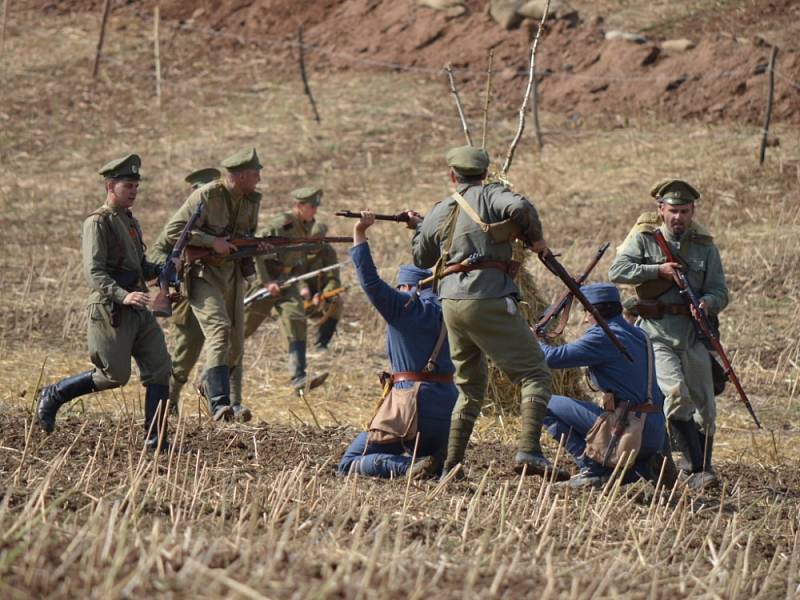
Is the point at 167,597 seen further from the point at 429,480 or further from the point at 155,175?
the point at 155,175

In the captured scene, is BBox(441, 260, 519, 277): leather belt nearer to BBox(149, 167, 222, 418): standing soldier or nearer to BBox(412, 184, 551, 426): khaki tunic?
BBox(412, 184, 551, 426): khaki tunic

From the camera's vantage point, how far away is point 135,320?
8.99m

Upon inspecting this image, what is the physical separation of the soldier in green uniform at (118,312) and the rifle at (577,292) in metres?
2.26

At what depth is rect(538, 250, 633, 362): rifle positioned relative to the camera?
829 centimetres

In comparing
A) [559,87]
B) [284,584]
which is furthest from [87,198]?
[284,584]

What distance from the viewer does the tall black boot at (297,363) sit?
42.8 ft

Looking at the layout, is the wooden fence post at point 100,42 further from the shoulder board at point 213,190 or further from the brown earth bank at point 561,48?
the shoulder board at point 213,190

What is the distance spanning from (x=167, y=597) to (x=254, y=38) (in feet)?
86.4

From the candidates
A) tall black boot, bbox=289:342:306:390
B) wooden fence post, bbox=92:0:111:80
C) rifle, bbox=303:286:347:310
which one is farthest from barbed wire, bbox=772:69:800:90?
wooden fence post, bbox=92:0:111:80

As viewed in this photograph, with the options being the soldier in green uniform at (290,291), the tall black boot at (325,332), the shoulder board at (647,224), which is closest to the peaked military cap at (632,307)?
the shoulder board at (647,224)

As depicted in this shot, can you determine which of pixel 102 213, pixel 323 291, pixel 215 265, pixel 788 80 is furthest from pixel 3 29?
pixel 102 213

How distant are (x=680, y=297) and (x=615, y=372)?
0.98m

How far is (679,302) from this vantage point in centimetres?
946

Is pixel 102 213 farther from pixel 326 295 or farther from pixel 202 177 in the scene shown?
pixel 326 295
